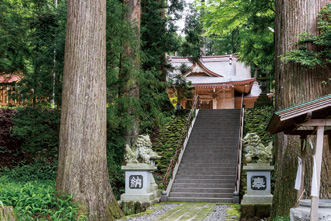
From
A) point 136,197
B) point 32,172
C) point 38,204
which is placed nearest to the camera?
point 38,204

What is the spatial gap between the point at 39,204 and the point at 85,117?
6.03 ft

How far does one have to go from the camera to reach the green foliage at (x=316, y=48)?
5602mm

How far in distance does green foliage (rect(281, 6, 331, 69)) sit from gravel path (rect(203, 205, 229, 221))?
370 cm

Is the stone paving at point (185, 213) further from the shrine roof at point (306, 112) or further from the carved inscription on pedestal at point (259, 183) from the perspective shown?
the shrine roof at point (306, 112)

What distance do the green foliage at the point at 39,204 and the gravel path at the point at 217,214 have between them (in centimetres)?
280

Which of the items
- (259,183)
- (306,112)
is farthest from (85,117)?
(259,183)

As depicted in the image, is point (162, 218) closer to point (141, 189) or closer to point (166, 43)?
point (141, 189)

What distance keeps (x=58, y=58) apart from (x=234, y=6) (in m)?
6.44

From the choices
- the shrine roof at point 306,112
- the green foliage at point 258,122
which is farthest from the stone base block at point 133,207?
the green foliage at point 258,122

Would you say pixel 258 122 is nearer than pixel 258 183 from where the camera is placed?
No

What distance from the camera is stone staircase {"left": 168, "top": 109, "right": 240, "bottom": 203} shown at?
11.0 meters

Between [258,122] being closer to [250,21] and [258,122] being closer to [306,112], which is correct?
[250,21]

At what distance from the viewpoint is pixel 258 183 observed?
8.70 metres

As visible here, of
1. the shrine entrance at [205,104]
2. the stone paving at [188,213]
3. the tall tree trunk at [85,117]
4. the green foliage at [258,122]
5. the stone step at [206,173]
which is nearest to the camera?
the tall tree trunk at [85,117]
